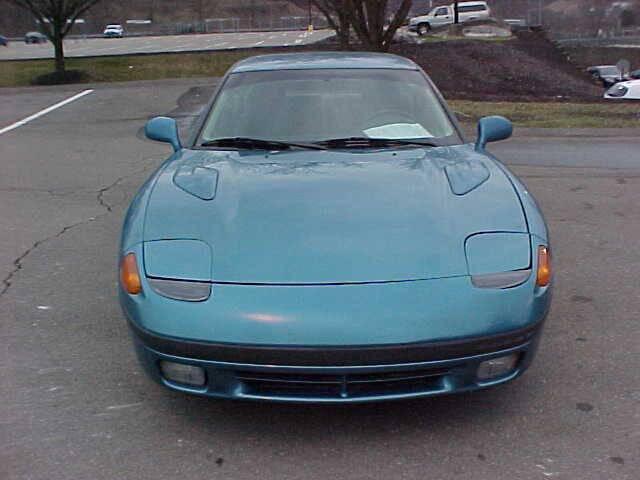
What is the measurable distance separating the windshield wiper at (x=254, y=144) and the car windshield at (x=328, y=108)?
0.04m

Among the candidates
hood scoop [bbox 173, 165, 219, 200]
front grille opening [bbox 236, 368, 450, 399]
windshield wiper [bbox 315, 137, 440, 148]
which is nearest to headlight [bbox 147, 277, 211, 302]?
front grille opening [bbox 236, 368, 450, 399]

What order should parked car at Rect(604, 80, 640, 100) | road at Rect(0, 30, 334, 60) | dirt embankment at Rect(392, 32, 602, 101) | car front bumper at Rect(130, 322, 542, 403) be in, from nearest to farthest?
1. car front bumper at Rect(130, 322, 542, 403)
2. parked car at Rect(604, 80, 640, 100)
3. dirt embankment at Rect(392, 32, 602, 101)
4. road at Rect(0, 30, 334, 60)

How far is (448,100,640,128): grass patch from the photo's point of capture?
34.8ft

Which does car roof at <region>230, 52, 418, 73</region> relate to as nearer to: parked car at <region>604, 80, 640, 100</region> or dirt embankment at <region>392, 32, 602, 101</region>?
parked car at <region>604, 80, 640, 100</region>

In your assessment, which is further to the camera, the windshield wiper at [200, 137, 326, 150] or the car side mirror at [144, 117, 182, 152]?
the car side mirror at [144, 117, 182, 152]

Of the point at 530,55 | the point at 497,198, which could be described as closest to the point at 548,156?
the point at 497,198

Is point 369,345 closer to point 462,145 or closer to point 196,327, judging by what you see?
point 196,327

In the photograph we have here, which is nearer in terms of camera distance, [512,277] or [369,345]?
[369,345]

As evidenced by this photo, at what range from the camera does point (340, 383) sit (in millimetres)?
2678

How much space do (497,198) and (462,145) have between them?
2.74ft

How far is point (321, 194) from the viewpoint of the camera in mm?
3244

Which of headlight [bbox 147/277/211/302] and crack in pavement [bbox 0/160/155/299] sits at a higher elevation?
headlight [bbox 147/277/211/302]

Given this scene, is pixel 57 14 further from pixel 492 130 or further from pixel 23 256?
pixel 492 130

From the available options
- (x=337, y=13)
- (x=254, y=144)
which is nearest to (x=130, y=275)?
(x=254, y=144)
